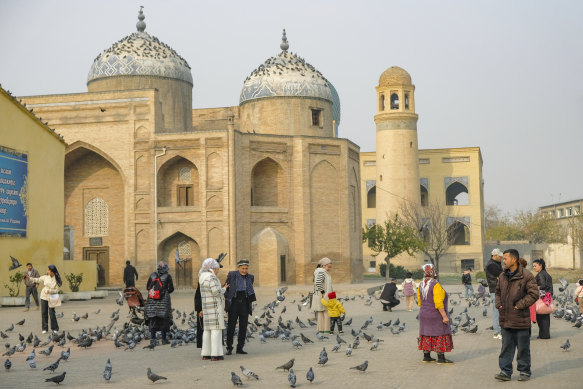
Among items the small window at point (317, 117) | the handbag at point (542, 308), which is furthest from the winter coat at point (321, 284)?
the small window at point (317, 117)

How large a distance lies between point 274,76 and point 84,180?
10.7m

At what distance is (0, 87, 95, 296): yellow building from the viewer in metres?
23.5

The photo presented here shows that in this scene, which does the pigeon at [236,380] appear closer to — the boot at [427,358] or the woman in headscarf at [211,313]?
the woman in headscarf at [211,313]

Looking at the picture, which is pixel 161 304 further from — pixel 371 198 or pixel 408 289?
pixel 371 198

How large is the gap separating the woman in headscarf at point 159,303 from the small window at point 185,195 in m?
23.3

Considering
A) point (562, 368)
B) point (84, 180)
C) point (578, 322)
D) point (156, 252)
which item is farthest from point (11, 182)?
point (562, 368)

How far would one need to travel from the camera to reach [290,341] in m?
13.5

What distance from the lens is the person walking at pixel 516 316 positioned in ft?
29.5

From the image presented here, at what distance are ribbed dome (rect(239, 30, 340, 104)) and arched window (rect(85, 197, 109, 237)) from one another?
9098 millimetres

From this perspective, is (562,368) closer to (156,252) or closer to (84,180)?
(156,252)

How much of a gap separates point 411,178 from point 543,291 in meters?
39.2

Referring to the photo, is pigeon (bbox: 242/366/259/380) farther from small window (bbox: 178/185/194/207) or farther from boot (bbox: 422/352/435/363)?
small window (bbox: 178/185/194/207)

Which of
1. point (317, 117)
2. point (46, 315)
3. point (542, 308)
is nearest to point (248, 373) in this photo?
point (542, 308)

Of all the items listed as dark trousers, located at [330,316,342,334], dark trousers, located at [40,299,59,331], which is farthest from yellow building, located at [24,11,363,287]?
dark trousers, located at [330,316,342,334]
